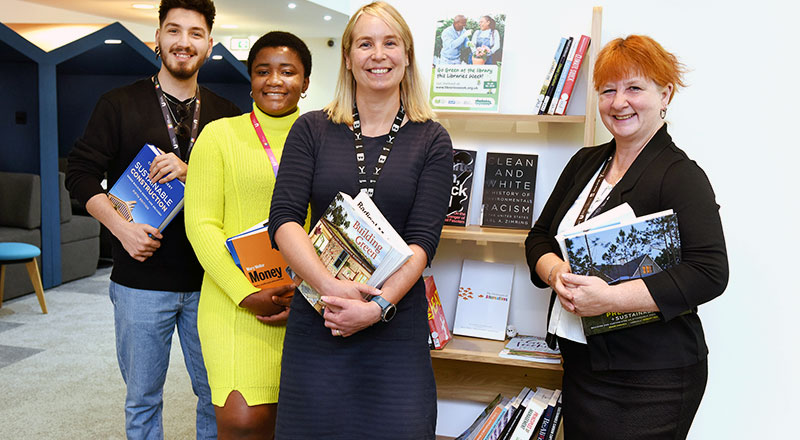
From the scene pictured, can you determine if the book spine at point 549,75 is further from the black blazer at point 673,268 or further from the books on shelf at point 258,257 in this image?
the books on shelf at point 258,257

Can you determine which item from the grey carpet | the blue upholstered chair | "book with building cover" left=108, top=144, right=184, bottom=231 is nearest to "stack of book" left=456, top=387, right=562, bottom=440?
"book with building cover" left=108, top=144, right=184, bottom=231

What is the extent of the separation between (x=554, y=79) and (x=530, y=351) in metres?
1.00

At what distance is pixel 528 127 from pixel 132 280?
61.8 inches

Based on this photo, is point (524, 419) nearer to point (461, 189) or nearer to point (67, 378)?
point (461, 189)

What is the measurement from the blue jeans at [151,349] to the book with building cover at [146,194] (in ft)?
0.78

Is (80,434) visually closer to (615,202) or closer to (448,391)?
(448,391)

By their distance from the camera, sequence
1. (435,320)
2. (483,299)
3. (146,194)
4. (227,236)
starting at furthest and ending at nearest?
(483,299), (435,320), (146,194), (227,236)

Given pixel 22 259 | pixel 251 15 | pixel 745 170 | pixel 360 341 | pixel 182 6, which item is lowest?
pixel 22 259

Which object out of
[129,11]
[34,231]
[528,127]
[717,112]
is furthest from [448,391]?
[129,11]

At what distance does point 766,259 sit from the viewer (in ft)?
7.74

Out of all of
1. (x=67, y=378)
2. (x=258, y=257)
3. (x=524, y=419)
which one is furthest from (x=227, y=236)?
(x=67, y=378)

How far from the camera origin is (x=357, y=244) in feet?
5.30

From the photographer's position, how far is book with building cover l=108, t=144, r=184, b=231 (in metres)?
2.08

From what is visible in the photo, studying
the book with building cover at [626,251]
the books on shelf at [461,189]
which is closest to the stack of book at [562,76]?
the books on shelf at [461,189]
